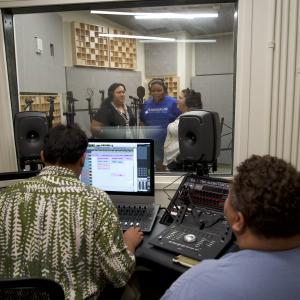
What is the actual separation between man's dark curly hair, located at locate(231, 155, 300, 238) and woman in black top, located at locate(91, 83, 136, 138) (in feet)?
6.62

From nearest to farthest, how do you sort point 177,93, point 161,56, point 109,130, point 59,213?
1. point 59,213
2. point 109,130
3. point 177,93
4. point 161,56

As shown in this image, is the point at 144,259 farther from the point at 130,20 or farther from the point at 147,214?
the point at 130,20

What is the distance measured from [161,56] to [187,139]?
251cm

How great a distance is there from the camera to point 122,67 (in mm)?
3754

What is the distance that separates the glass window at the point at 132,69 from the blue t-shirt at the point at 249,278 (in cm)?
138

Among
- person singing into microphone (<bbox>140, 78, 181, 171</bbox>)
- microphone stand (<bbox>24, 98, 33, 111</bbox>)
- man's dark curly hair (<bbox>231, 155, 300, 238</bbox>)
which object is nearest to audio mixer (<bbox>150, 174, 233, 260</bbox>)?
man's dark curly hair (<bbox>231, 155, 300, 238</bbox>)

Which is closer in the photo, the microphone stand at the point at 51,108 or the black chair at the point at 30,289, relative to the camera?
the black chair at the point at 30,289

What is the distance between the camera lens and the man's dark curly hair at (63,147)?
1278 millimetres

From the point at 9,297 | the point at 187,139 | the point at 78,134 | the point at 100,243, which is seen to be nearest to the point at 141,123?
the point at 187,139

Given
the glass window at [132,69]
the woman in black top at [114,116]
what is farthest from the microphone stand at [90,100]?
the woman in black top at [114,116]

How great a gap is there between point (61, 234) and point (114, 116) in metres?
1.73

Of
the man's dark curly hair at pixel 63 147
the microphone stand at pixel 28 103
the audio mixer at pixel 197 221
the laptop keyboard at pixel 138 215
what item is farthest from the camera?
the microphone stand at pixel 28 103

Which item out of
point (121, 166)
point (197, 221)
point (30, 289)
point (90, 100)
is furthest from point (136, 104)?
point (30, 289)

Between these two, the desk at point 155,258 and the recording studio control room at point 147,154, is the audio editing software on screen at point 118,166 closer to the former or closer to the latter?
the recording studio control room at point 147,154
